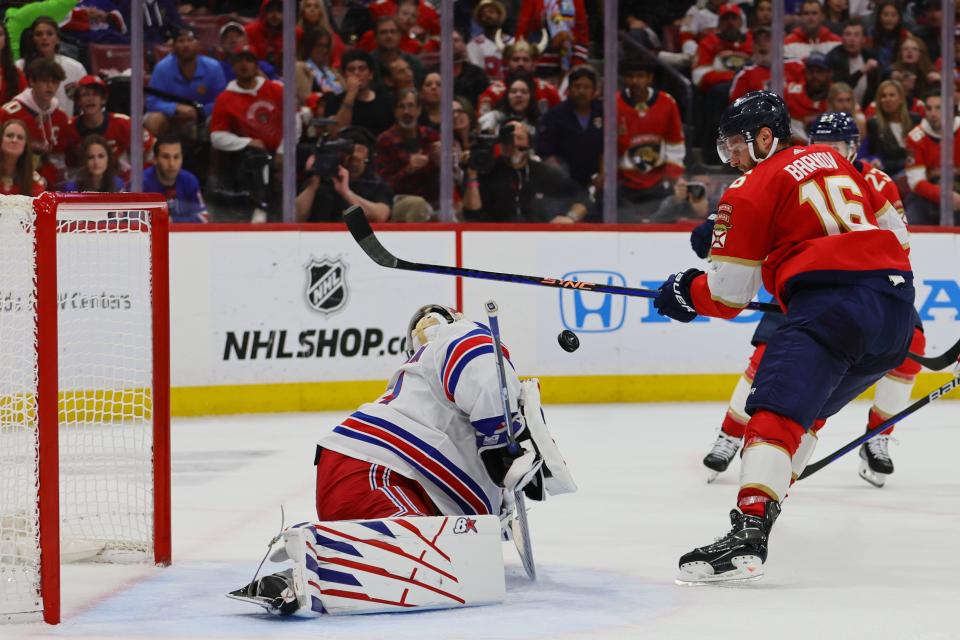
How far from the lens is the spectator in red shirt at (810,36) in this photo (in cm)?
684

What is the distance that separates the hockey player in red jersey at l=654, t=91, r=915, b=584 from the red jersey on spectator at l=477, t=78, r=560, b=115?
3.58m

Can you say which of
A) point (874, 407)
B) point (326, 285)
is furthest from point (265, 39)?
point (874, 407)

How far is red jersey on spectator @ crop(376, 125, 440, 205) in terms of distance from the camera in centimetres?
657

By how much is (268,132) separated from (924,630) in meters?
4.29

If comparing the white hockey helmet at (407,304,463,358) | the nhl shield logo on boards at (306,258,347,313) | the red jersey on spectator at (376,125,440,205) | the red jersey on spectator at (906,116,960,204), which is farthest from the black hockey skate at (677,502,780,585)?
the red jersey on spectator at (906,116,960,204)

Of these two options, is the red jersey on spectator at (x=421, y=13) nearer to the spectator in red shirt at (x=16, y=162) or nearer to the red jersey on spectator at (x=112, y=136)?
the red jersey on spectator at (x=112, y=136)

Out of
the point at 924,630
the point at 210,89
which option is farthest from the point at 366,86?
the point at 924,630

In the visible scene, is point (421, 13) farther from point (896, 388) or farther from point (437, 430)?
point (437, 430)

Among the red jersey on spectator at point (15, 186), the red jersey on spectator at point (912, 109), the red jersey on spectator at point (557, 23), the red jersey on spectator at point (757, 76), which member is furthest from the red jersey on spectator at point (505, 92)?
the red jersey on spectator at point (15, 186)

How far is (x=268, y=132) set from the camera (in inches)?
252

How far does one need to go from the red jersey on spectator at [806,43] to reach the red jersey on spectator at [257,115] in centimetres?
236

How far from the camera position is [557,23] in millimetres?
6805

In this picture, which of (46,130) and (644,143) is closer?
(46,130)

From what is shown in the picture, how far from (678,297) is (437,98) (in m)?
3.45
